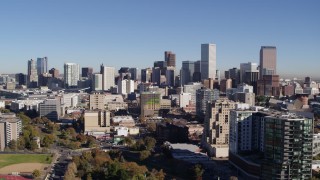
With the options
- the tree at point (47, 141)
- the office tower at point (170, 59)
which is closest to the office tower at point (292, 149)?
the tree at point (47, 141)

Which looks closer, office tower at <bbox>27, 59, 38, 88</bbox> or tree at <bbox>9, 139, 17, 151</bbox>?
tree at <bbox>9, 139, 17, 151</bbox>

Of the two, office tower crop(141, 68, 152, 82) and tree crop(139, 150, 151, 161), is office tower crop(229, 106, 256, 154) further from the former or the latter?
office tower crop(141, 68, 152, 82)

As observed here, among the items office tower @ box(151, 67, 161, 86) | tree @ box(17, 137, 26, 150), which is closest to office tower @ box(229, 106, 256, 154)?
tree @ box(17, 137, 26, 150)

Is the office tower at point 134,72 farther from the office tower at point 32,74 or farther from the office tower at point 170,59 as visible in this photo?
the office tower at point 32,74

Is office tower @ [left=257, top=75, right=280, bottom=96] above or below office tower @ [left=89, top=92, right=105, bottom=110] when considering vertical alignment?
above

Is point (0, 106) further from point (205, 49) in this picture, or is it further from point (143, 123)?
point (205, 49)

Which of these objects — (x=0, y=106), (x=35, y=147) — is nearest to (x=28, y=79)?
(x=0, y=106)
